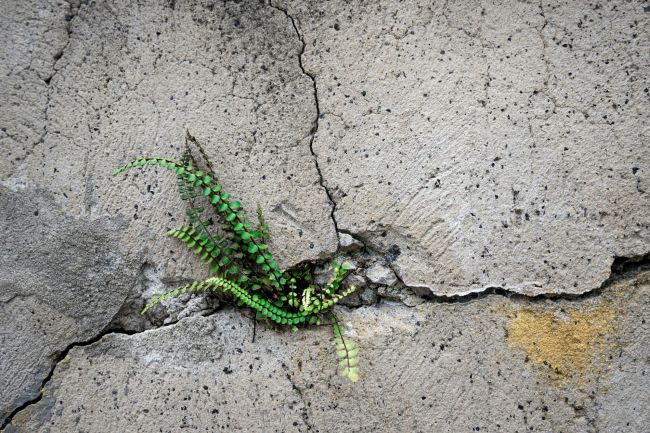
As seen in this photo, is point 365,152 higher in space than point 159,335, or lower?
higher

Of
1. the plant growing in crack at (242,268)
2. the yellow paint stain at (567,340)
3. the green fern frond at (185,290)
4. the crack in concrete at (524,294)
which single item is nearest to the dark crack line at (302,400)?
the plant growing in crack at (242,268)

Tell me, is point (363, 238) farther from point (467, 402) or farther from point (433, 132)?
point (467, 402)

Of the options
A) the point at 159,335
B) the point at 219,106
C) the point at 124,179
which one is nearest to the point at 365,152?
the point at 219,106

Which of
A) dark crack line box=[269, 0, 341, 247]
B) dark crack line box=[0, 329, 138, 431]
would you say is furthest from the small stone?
dark crack line box=[0, 329, 138, 431]

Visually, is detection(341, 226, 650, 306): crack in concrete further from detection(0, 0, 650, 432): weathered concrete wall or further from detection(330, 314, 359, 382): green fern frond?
detection(330, 314, 359, 382): green fern frond

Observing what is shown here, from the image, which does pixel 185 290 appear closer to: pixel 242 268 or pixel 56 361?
pixel 242 268

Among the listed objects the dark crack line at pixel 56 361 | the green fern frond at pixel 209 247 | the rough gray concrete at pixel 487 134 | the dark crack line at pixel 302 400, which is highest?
the rough gray concrete at pixel 487 134

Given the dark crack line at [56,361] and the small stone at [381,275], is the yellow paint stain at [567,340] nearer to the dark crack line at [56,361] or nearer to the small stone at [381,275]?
the small stone at [381,275]

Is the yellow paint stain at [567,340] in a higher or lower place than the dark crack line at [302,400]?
higher

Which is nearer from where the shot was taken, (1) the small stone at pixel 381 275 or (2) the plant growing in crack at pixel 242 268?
(2) the plant growing in crack at pixel 242 268
